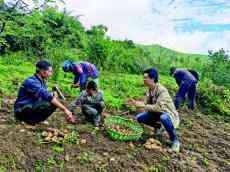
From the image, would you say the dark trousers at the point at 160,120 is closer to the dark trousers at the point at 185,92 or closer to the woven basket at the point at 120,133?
the woven basket at the point at 120,133

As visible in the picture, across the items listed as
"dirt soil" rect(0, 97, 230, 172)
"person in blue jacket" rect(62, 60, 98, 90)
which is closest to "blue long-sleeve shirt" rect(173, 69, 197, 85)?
"dirt soil" rect(0, 97, 230, 172)

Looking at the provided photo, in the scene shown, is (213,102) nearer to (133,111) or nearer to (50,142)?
(133,111)

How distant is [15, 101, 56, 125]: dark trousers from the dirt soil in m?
0.13

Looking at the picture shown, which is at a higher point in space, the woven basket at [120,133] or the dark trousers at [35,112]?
the dark trousers at [35,112]

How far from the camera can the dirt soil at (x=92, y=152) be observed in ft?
17.4

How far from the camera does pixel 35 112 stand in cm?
602

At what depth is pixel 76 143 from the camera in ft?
19.6

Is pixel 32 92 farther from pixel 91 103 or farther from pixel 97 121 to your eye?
pixel 97 121

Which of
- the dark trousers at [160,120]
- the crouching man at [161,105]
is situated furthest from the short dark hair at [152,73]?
the dark trousers at [160,120]

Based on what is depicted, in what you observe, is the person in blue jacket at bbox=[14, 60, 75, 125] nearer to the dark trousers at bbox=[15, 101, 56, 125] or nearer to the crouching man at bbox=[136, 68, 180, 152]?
the dark trousers at bbox=[15, 101, 56, 125]

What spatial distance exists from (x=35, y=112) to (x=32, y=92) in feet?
1.29

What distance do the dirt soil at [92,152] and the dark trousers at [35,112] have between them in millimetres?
134

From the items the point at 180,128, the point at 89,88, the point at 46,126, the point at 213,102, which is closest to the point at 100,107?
the point at 89,88

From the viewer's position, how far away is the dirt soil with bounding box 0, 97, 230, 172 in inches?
208
